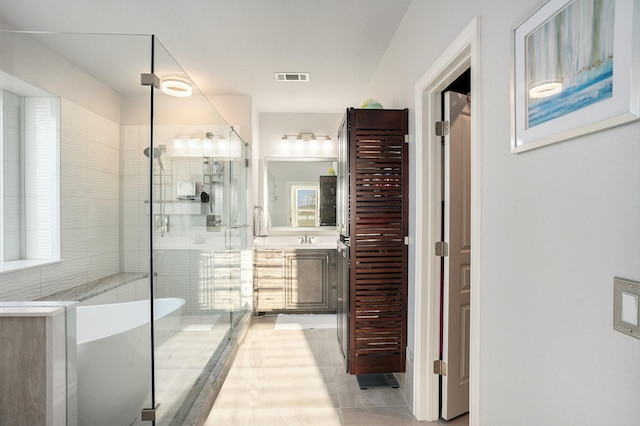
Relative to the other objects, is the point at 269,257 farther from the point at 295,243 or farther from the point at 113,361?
the point at 113,361

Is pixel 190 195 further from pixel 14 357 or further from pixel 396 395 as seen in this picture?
pixel 396 395

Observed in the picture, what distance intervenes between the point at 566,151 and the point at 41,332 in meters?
2.10

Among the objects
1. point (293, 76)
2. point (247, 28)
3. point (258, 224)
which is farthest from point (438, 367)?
point (258, 224)

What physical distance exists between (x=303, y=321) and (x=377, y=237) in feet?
7.06

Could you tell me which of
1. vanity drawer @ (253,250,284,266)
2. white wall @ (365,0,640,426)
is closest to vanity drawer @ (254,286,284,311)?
vanity drawer @ (253,250,284,266)

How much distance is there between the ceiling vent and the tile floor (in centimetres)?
268

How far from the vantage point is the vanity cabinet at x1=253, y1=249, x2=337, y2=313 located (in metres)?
4.45

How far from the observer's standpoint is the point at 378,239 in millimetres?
2574

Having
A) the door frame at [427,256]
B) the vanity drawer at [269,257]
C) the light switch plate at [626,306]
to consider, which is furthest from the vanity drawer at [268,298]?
the light switch plate at [626,306]

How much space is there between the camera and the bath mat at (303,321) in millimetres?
4121

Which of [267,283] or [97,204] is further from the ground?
[97,204]

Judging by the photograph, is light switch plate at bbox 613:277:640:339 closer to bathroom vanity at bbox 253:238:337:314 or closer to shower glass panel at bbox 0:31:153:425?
shower glass panel at bbox 0:31:153:425

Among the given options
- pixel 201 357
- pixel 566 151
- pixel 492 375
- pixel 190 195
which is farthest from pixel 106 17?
pixel 492 375

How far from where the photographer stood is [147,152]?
1.78m
